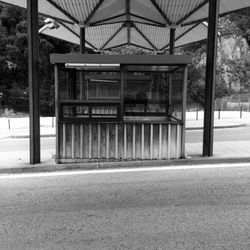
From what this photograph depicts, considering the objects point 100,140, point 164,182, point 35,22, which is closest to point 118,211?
point 164,182

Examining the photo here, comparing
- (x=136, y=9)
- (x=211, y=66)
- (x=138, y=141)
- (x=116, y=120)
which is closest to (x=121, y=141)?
(x=138, y=141)

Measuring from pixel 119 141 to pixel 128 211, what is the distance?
376cm

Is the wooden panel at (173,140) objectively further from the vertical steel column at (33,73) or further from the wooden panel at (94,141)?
the vertical steel column at (33,73)

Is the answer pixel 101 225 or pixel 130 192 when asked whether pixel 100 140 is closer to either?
pixel 130 192

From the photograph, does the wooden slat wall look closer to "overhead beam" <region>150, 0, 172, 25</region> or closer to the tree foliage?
"overhead beam" <region>150, 0, 172, 25</region>

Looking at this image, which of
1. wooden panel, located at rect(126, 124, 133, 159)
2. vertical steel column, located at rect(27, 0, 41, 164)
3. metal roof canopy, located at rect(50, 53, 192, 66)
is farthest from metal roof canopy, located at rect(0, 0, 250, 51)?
wooden panel, located at rect(126, 124, 133, 159)

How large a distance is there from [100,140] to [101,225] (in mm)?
4325

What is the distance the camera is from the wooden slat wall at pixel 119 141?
9281 millimetres

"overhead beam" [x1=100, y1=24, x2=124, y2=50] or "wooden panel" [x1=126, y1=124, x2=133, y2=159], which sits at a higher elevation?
"overhead beam" [x1=100, y1=24, x2=124, y2=50]

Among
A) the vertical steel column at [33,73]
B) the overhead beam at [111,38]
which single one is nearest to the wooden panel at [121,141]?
the vertical steel column at [33,73]

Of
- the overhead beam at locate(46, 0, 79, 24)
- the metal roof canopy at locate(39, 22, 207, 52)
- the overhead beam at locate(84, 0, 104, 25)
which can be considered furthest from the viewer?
the metal roof canopy at locate(39, 22, 207, 52)

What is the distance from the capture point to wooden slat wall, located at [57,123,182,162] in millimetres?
9281

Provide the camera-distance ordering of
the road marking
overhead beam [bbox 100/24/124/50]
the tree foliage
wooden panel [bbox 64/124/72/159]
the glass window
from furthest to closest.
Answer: the tree foliage, overhead beam [bbox 100/24/124/50], the glass window, wooden panel [bbox 64/124/72/159], the road marking

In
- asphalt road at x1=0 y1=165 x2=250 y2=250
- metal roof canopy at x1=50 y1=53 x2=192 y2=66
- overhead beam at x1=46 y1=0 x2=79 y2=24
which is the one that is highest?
overhead beam at x1=46 y1=0 x2=79 y2=24
